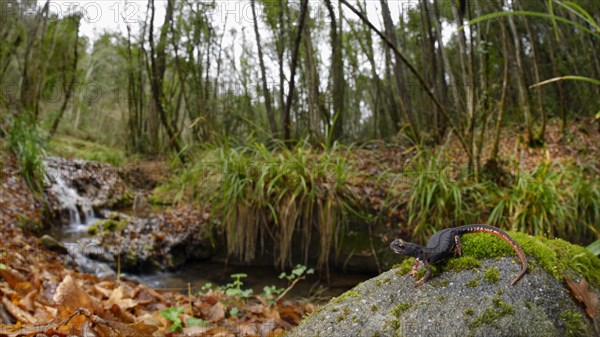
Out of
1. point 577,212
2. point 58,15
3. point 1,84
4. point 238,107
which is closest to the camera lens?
point 577,212

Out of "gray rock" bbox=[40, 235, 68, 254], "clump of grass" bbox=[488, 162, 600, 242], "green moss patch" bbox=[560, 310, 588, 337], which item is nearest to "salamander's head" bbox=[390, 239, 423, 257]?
"green moss patch" bbox=[560, 310, 588, 337]

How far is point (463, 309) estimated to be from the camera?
117 centimetres

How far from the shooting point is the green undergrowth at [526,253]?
1314mm

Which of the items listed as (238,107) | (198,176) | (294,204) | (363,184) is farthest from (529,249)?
(238,107)

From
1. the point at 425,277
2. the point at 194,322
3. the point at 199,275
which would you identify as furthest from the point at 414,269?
the point at 199,275

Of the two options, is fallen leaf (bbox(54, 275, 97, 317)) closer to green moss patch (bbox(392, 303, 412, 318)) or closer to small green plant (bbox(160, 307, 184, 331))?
small green plant (bbox(160, 307, 184, 331))

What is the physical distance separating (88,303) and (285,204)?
8.01 ft

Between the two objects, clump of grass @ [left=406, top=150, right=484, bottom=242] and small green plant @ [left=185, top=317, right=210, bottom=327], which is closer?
small green plant @ [left=185, top=317, right=210, bottom=327]

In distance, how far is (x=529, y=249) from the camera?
1344 millimetres

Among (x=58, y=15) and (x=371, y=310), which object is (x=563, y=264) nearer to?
(x=371, y=310)

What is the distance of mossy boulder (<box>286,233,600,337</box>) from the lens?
1.14 meters

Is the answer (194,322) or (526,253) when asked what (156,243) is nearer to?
(194,322)

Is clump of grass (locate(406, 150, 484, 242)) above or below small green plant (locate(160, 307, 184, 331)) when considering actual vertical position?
above

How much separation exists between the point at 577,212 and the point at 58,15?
38.6ft
